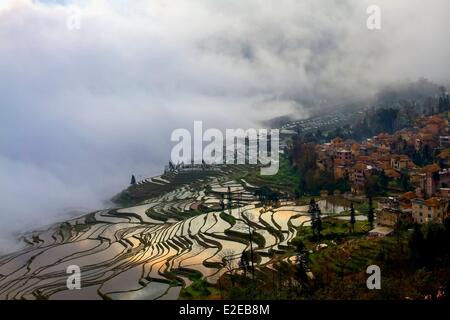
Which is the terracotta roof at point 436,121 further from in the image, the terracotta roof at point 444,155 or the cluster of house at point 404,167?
the terracotta roof at point 444,155

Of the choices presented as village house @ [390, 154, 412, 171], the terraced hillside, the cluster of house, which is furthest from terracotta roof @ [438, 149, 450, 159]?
the terraced hillside

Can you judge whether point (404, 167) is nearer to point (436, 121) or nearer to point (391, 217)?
point (436, 121)

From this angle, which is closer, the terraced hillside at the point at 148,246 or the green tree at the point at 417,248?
the green tree at the point at 417,248

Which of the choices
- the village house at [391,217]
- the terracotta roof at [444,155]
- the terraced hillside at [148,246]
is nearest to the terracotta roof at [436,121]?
the terracotta roof at [444,155]

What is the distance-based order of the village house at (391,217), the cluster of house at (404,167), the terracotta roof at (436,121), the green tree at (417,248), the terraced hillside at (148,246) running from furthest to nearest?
1. the terracotta roof at (436,121)
2. the cluster of house at (404,167)
3. the village house at (391,217)
4. the terraced hillside at (148,246)
5. the green tree at (417,248)

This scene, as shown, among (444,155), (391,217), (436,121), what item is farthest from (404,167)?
(391,217)
